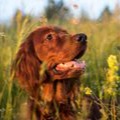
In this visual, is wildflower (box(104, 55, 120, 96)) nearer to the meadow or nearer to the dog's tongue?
the meadow

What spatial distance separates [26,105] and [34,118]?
0.47 ft

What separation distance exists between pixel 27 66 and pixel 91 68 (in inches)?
34.2

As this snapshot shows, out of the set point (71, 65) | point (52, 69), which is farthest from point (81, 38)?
point (52, 69)

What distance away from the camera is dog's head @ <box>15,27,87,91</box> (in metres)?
3.86

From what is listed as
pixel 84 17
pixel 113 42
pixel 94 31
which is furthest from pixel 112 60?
pixel 84 17

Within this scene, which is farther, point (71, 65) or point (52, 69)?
point (52, 69)

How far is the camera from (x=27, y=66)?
13.4 feet

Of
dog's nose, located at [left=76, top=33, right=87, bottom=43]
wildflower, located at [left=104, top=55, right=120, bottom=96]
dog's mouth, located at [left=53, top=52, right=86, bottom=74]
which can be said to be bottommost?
wildflower, located at [left=104, top=55, right=120, bottom=96]

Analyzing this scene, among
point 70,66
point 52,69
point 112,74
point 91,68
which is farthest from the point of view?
point 91,68

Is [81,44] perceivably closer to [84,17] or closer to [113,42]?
[113,42]

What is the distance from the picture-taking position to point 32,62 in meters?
4.10

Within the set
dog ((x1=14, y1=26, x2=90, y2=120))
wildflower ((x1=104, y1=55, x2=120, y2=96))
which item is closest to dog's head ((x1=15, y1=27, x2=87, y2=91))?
dog ((x1=14, y1=26, x2=90, y2=120))

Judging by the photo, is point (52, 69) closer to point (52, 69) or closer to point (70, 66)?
point (52, 69)

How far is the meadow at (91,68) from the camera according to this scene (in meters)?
3.25
